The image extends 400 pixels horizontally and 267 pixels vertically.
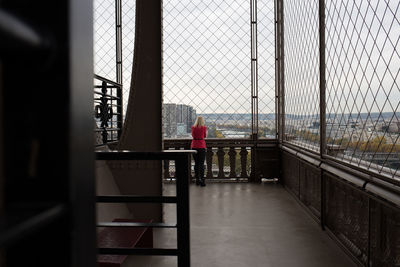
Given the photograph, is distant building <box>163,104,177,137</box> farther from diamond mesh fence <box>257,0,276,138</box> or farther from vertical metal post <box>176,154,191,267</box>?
vertical metal post <box>176,154,191,267</box>

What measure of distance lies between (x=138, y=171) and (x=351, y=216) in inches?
79.7

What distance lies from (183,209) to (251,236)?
1.72 metres

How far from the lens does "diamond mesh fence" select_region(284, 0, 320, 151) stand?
165 inches

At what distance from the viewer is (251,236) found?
3.58m

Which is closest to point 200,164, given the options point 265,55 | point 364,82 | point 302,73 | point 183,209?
point 265,55

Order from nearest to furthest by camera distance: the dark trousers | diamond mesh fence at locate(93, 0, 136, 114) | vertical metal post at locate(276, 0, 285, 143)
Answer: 1. diamond mesh fence at locate(93, 0, 136, 114)
2. the dark trousers
3. vertical metal post at locate(276, 0, 285, 143)

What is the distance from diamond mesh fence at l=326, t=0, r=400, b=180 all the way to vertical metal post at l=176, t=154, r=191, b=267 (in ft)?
4.21

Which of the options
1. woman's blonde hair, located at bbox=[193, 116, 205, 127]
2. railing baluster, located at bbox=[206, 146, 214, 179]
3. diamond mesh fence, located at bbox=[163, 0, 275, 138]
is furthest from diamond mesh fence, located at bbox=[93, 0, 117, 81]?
railing baluster, located at bbox=[206, 146, 214, 179]

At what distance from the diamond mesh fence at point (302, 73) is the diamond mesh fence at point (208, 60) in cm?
81

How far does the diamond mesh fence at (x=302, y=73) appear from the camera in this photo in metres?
4.20

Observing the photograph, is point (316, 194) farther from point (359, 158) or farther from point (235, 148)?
point (235, 148)

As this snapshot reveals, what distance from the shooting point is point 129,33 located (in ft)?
19.4

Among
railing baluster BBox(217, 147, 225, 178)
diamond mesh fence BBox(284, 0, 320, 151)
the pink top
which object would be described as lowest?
railing baluster BBox(217, 147, 225, 178)

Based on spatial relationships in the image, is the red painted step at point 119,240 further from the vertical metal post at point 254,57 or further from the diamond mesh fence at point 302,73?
the vertical metal post at point 254,57
